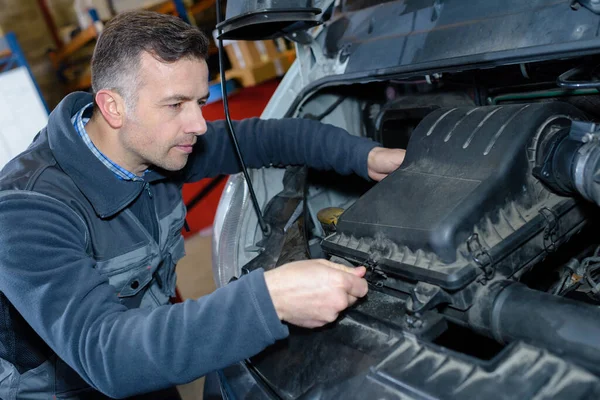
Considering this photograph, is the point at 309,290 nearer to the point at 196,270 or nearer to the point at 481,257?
the point at 481,257

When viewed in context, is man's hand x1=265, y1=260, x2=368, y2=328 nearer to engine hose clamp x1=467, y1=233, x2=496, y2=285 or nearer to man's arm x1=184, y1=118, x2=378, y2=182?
engine hose clamp x1=467, y1=233, x2=496, y2=285

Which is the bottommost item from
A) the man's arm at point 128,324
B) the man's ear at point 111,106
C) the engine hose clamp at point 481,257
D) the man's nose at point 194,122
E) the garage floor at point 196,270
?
the garage floor at point 196,270

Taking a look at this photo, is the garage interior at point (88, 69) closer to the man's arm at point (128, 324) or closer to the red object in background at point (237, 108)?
the red object in background at point (237, 108)

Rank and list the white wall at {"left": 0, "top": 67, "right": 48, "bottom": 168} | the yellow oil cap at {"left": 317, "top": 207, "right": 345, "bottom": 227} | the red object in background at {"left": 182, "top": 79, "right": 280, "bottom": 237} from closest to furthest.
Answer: the yellow oil cap at {"left": 317, "top": 207, "right": 345, "bottom": 227}, the white wall at {"left": 0, "top": 67, "right": 48, "bottom": 168}, the red object in background at {"left": 182, "top": 79, "right": 280, "bottom": 237}

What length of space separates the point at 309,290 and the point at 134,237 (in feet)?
2.18

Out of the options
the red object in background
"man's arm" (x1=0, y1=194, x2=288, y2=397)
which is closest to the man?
"man's arm" (x1=0, y1=194, x2=288, y2=397)

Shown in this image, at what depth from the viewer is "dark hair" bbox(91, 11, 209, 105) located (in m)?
1.15

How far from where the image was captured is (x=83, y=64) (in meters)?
4.58

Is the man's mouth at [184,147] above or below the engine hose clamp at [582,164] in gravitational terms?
above

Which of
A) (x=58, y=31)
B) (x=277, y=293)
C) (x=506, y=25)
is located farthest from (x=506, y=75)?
(x=58, y=31)

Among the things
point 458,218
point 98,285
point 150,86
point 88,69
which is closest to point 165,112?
point 150,86

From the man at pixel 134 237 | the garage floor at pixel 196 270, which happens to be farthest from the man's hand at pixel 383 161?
the garage floor at pixel 196 270

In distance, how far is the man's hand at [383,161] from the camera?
1286 millimetres

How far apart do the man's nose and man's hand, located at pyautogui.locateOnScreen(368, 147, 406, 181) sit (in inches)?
18.8
